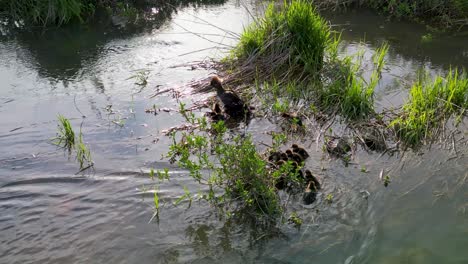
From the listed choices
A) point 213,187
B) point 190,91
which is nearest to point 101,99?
point 190,91

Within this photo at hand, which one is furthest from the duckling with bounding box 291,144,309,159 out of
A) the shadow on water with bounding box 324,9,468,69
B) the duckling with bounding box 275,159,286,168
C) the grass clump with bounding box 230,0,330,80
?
the shadow on water with bounding box 324,9,468,69

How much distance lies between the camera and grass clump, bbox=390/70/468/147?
5.50 meters

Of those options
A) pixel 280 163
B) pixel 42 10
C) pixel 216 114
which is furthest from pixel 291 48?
pixel 42 10

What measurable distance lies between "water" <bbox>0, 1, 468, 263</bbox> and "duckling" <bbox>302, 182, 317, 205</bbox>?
9 centimetres

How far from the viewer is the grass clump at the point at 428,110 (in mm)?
5496

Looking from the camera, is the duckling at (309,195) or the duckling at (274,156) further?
the duckling at (274,156)

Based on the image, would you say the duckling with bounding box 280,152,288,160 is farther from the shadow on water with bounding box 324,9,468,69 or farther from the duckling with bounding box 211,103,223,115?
the shadow on water with bounding box 324,9,468,69

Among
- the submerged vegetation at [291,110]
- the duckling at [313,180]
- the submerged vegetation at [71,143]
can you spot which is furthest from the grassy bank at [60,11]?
the duckling at [313,180]

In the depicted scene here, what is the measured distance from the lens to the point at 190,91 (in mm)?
6773

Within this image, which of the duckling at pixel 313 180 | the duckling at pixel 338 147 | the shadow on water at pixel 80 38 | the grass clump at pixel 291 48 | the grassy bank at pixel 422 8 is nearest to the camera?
the duckling at pixel 313 180

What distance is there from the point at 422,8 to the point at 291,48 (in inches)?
166

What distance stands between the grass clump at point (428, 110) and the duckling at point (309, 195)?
159cm

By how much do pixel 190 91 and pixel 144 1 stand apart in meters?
5.21

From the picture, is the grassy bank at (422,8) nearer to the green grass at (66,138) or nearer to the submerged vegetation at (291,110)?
the submerged vegetation at (291,110)
